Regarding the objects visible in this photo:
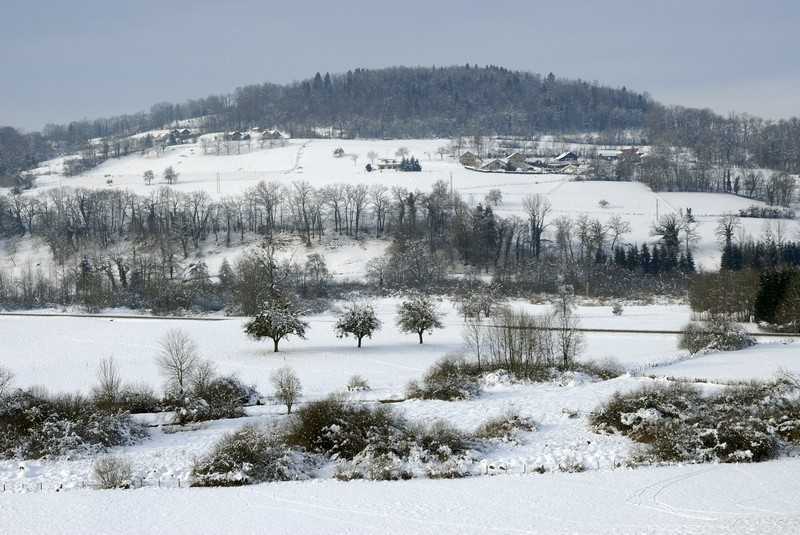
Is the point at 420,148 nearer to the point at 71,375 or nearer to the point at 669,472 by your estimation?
the point at 71,375

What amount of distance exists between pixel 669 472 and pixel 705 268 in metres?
67.1

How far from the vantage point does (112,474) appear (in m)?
21.8

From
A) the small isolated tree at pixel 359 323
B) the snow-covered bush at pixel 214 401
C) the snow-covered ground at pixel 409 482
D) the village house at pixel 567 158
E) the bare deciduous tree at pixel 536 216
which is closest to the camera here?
the snow-covered ground at pixel 409 482

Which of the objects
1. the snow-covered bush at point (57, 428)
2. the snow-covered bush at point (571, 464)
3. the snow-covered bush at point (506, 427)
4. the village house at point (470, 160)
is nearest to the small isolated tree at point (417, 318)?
the snow-covered bush at point (506, 427)

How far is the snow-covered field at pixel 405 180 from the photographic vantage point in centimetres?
10144

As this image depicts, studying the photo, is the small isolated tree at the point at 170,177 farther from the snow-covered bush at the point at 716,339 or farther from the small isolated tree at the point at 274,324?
the snow-covered bush at the point at 716,339

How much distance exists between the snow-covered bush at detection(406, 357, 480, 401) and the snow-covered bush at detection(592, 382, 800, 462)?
23.6 ft

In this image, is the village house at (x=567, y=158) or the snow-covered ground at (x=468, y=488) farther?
the village house at (x=567, y=158)

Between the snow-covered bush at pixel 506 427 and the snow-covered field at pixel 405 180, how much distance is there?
64492 mm

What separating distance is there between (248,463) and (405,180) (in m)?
100

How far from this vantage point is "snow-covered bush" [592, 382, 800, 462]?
23453 millimetres

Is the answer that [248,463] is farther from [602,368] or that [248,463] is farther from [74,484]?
[602,368]

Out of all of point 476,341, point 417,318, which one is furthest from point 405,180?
point 476,341

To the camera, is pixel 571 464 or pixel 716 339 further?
pixel 716 339
